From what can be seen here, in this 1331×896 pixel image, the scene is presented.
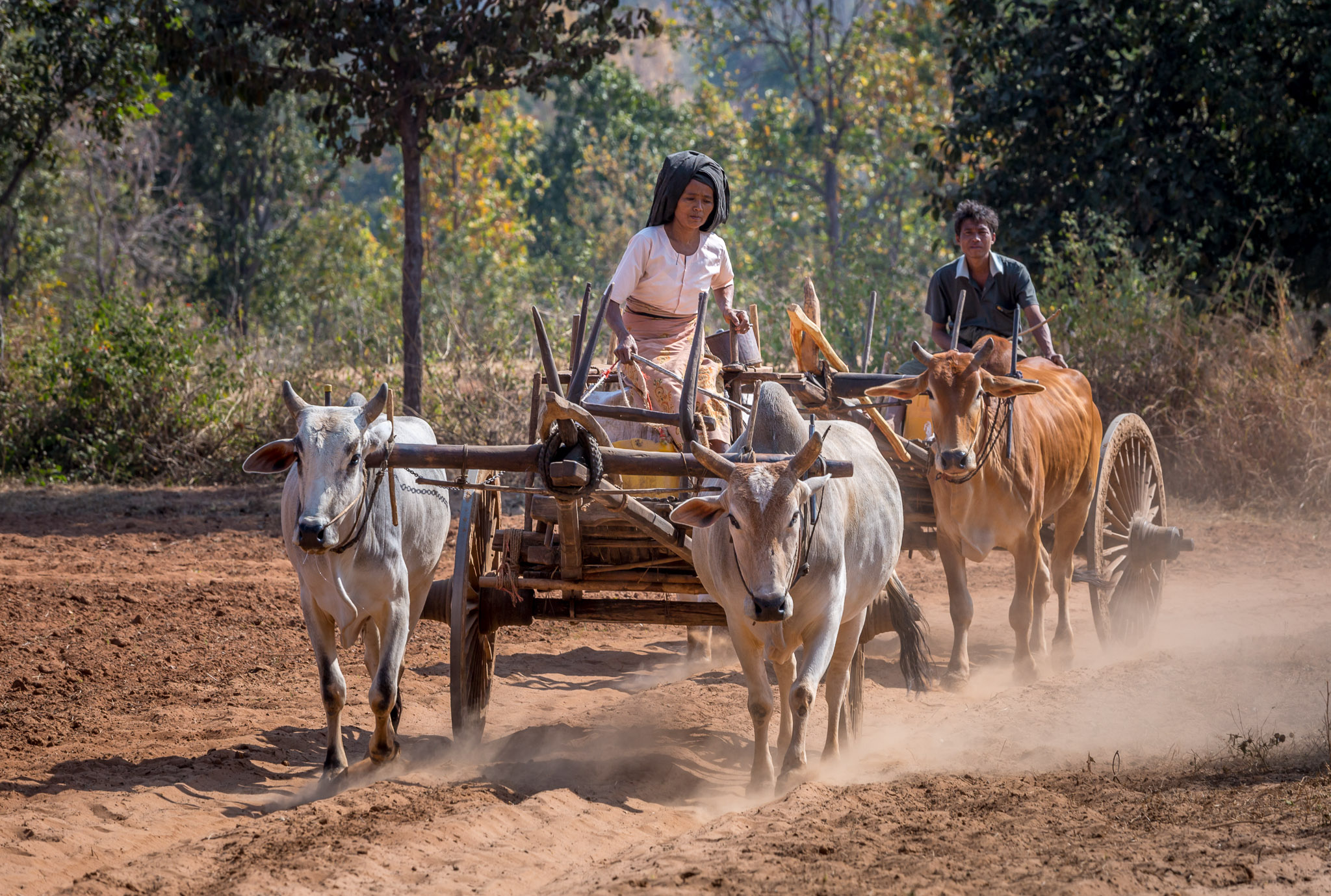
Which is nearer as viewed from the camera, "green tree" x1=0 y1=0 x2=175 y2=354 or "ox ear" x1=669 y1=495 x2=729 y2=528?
"ox ear" x1=669 y1=495 x2=729 y2=528

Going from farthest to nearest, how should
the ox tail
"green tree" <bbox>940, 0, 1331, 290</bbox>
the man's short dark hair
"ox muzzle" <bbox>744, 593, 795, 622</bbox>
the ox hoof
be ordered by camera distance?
1. "green tree" <bbox>940, 0, 1331, 290</bbox>
2. the man's short dark hair
3. the ox hoof
4. the ox tail
5. "ox muzzle" <bbox>744, 593, 795, 622</bbox>

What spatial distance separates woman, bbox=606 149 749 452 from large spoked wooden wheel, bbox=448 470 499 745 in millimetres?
1104

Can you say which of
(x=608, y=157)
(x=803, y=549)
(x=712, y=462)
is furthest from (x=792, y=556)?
(x=608, y=157)

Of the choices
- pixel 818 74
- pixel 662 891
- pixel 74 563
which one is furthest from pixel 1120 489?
pixel 818 74

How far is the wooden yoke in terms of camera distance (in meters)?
6.09

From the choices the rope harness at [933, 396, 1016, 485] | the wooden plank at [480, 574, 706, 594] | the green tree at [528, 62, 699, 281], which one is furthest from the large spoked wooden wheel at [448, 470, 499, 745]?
the green tree at [528, 62, 699, 281]

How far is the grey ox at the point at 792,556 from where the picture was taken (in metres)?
4.47

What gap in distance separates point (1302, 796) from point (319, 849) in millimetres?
3336

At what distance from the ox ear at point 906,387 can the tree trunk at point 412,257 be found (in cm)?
672

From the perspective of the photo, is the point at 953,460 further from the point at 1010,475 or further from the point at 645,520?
the point at 645,520

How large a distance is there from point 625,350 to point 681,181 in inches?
43.5

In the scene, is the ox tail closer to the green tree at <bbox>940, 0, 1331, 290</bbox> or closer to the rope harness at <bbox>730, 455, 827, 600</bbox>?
the rope harness at <bbox>730, 455, 827, 600</bbox>

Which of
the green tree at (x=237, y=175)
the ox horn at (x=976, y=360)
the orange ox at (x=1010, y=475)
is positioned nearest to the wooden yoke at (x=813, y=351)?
the orange ox at (x=1010, y=475)

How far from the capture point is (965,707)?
6227 mm
